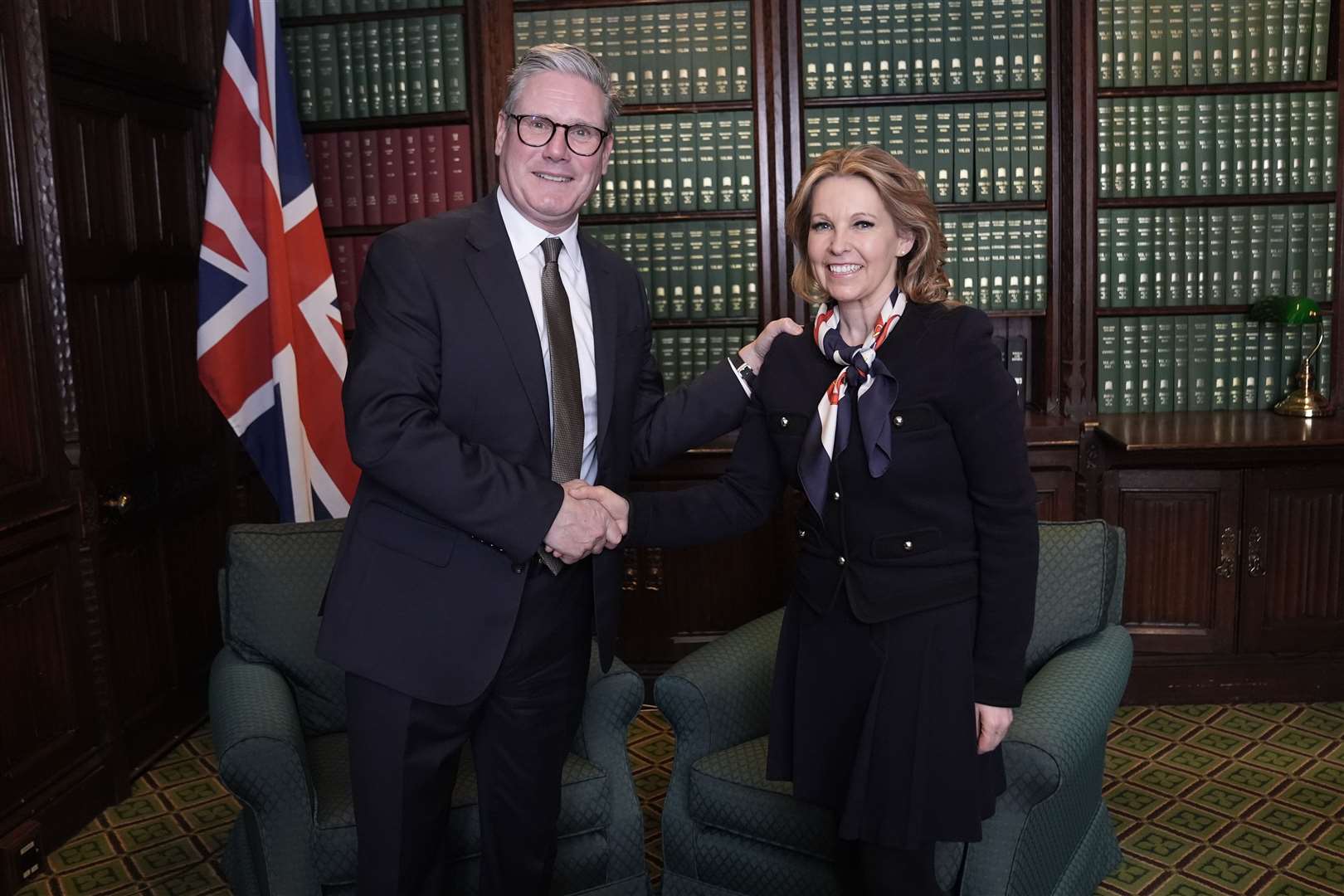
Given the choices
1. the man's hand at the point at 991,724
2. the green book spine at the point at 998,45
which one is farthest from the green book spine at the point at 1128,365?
the man's hand at the point at 991,724

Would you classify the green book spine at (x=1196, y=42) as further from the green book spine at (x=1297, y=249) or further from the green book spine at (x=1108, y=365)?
the green book spine at (x=1108, y=365)

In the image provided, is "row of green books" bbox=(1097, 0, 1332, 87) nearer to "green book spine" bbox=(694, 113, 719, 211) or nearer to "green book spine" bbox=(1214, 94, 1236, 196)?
"green book spine" bbox=(1214, 94, 1236, 196)

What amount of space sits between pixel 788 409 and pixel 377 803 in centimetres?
92

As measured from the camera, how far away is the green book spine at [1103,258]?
4.05 m

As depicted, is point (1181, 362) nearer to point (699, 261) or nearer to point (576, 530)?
point (699, 261)

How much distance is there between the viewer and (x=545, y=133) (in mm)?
1983

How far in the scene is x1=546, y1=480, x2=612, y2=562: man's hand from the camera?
74.3 inches

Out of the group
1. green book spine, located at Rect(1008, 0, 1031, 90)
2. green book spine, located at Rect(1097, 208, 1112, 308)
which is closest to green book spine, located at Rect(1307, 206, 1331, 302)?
green book spine, located at Rect(1097, 208, 1112, 308)

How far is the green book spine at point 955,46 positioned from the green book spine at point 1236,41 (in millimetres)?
594

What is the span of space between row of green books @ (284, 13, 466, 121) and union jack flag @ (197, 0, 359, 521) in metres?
0.33

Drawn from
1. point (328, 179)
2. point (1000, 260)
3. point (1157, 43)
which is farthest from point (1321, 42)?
point (328, 179)

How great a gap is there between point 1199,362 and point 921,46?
4.65 feet

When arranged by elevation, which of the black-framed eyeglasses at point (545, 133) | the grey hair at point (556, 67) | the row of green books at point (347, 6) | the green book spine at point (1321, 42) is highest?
the row of green books at point (347, 6)

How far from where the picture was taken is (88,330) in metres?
3.32
